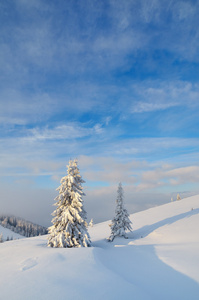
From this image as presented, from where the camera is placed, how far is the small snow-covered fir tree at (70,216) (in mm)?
18889

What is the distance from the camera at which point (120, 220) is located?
32281 millimetres

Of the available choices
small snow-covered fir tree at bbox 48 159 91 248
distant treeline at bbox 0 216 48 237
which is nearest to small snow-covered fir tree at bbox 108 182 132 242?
small snow-covered fir tree at bbox 48 159 91 248

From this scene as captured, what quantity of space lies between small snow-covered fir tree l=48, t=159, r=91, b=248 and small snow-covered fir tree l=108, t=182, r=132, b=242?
1296 cm

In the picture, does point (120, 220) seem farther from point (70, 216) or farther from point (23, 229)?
point (23, 229)

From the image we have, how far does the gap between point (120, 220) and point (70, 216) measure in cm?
1574

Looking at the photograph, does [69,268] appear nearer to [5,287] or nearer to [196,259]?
[5,287]

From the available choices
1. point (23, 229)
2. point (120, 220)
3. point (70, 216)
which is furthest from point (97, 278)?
point (23, 229)

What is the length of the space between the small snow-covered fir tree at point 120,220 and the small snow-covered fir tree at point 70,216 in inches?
510

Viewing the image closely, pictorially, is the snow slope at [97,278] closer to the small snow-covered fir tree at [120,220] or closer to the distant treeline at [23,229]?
the small snow-covered fir tree at [120,220]

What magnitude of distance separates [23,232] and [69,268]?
191 metres

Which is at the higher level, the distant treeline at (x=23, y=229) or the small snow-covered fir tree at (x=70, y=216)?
the small snow-covered fir tree at (x=70, y=216)

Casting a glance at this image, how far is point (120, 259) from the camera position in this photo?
38.5 ft

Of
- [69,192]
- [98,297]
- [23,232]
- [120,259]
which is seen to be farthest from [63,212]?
[23,232]

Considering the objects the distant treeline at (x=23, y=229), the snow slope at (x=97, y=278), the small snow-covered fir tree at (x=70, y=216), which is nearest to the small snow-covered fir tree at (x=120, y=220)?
the small snow-covered fir tree at (x=70, y=216)
